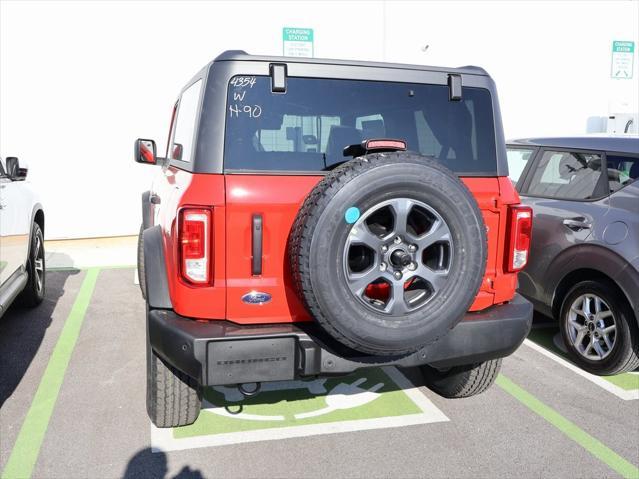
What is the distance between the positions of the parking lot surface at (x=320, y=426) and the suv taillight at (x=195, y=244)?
1.04 metres

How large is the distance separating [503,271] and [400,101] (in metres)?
1.06

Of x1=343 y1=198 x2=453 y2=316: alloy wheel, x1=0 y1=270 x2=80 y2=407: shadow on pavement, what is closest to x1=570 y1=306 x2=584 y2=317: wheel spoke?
x1=343 y1=198 x2=453 y2=316: alloy wheel

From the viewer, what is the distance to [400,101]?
9.52 feet

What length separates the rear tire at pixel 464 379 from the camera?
3.42 metres

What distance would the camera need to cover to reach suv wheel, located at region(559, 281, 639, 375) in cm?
379

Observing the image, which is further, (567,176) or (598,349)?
(567,176)

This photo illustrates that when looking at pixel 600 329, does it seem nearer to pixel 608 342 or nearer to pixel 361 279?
pixel 608 342

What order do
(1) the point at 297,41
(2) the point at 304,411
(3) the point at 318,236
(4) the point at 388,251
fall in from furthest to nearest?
1. (1) the point at 297,41
2. (2) the point at 304,411
3. (4) the point at 388,251
4. (3) the point at 318,236

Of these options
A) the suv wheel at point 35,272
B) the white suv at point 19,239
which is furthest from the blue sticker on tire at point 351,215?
the suv wheel at point 35,272

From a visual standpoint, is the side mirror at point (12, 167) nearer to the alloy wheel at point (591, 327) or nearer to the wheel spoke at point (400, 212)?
the wheel spoke at point (400, 212)

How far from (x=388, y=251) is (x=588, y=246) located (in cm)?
226

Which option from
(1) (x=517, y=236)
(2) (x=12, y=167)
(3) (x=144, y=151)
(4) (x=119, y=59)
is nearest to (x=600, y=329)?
(1) (x=517, y=236)

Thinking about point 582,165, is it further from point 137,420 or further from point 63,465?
point 63,465

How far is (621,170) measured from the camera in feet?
13.3
